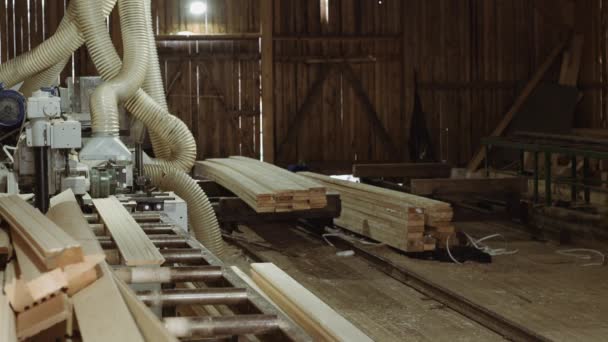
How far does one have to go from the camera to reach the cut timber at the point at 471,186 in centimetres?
1288

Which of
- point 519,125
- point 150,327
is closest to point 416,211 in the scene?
point 150,327

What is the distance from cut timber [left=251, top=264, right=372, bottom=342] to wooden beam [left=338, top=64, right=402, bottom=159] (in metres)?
13.4

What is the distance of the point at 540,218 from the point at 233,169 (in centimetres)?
399

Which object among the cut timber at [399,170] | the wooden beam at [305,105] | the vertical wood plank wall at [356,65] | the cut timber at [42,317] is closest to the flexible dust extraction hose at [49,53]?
the cut timber at [42,317]

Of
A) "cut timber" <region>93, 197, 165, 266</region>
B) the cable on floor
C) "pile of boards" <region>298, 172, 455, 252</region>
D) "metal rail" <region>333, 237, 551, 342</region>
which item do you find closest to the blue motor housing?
"cut timber" <region>93, 197, 165, 266</region>

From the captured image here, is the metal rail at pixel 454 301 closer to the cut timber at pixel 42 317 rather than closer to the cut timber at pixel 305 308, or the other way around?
the cut timber at pixel 305 308

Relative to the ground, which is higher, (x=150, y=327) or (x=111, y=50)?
(x=111, y=50)

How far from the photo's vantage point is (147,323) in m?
3.35

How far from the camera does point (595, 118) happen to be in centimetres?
1845

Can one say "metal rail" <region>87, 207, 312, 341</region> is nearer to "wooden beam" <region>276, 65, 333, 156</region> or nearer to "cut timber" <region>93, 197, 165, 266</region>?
"cut timber" <region>93, 197, 165, 266</region>

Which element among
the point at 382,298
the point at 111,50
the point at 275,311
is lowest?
the point at 382,298

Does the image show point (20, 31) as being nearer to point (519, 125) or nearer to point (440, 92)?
point (440, 92)

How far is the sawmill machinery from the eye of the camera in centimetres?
690

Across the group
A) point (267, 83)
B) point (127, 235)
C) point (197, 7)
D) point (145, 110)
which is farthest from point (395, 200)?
point (197, 7)
